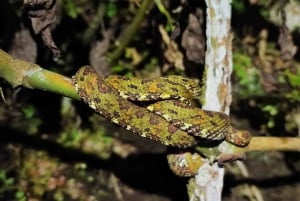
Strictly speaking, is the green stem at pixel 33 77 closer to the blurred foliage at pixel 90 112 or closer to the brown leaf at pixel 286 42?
the blurred foliage at pixel 90 112

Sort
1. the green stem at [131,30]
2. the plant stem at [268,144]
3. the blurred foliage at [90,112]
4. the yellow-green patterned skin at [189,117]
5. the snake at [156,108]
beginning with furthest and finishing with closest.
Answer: the blurred foliage at [90,112] → the green stem at [131,30] → the plant stem at [268,144] → the yellow-green patterned skin at [189,117] → the snake at [156,108]

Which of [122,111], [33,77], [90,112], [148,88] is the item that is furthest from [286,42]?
[33,77]

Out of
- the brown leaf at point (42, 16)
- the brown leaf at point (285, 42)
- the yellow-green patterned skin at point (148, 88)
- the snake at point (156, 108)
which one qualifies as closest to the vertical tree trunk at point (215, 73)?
the snake at point (156, 108)

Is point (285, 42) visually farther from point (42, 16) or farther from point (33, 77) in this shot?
point (33, 77)

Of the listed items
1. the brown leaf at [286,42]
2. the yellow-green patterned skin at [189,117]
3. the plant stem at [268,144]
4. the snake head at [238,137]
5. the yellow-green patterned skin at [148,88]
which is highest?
the brown leaf at [286,42]

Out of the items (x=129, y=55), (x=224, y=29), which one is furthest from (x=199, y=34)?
(x=129, y=55)
